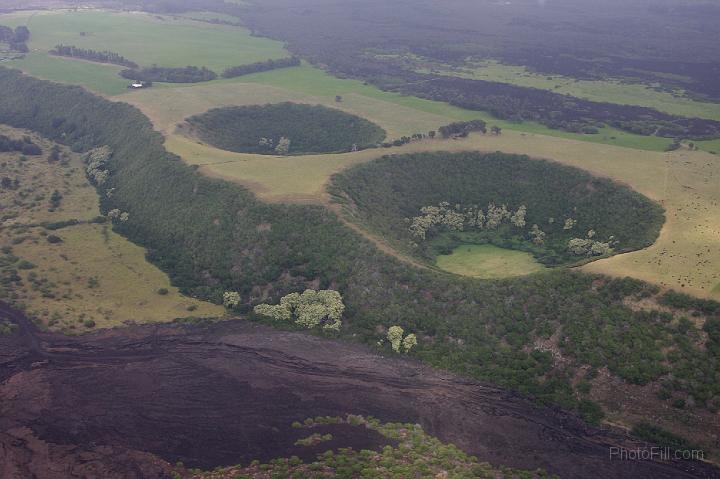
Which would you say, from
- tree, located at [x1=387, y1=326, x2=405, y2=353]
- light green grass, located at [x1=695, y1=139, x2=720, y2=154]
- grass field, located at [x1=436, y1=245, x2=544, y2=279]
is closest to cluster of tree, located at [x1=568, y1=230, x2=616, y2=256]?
grass field, located at [x1=436, y1=245, x2=544, y2=279]

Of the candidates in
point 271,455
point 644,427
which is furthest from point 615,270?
point 271,455

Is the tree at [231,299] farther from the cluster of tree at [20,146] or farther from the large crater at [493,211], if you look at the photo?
the cluster of tree at [20,146]

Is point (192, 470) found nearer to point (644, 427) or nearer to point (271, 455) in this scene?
point (271, 455)

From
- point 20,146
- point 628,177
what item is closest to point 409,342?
point 628,177

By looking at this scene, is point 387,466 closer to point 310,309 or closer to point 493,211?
point 310,309

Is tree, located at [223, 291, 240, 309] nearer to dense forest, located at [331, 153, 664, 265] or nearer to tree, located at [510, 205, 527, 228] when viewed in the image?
dense forest, located at [331, 153, 664, 265]

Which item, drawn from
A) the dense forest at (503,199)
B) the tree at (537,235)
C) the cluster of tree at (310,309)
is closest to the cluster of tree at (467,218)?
the dense forest at (503,199)
